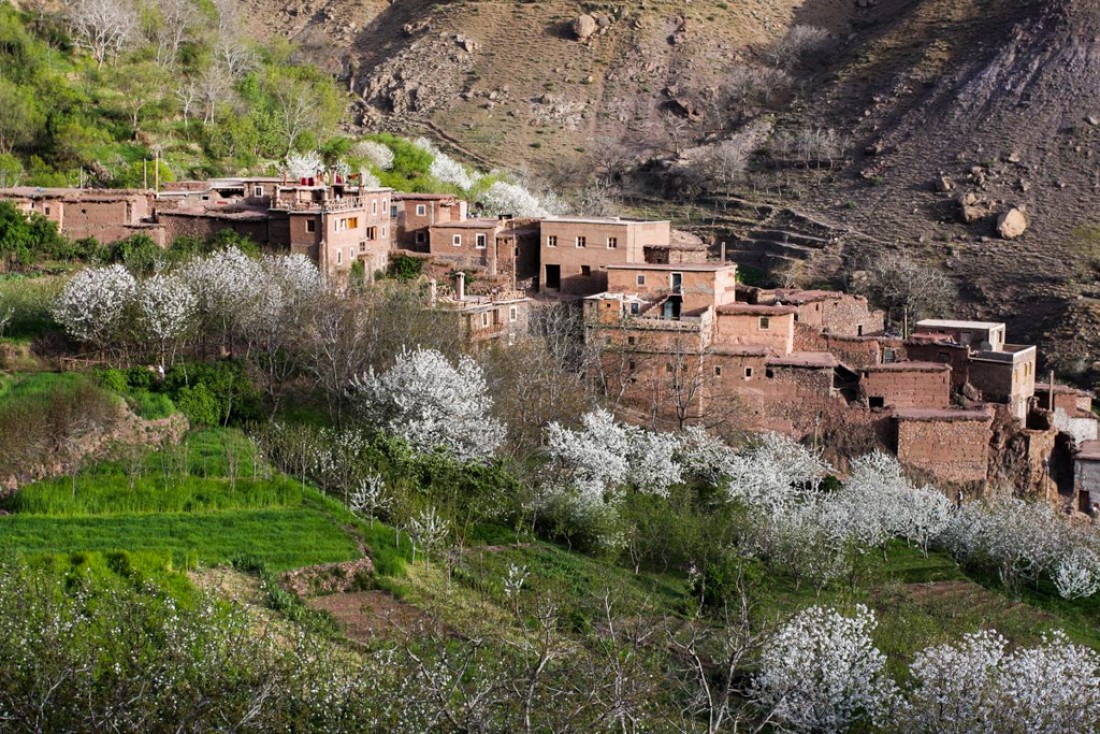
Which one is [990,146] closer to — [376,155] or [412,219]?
[376,155]

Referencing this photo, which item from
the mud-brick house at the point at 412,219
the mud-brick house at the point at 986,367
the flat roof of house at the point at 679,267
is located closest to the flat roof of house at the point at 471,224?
the mud-brick house at the point at 412,219

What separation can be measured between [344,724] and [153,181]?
33997 mm

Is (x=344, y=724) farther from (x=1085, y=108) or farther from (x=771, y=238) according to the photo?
(x=1085, y=108)

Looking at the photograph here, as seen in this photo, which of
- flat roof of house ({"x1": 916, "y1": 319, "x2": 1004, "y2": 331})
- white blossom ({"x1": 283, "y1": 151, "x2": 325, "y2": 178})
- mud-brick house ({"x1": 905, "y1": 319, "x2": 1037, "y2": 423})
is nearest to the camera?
mud-brick house ({"x1": 905, "y1": 319, "x2": 1037, "y2": 423})

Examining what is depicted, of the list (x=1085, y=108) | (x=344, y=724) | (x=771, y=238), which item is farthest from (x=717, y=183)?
(x=344, y=724)

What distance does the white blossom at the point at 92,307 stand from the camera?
32.8m

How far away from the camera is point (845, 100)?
7006 centimetres

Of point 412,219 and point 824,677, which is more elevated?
point 412,219

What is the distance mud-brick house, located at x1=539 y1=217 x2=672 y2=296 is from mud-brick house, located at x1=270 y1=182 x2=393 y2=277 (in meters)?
4.54

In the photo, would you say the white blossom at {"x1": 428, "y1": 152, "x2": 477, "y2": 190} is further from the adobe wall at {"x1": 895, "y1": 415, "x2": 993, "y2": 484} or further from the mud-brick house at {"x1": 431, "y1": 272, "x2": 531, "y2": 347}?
the adobe wall at {"x1": 895, "y1": 415, "x2": 993, "y2": 484}

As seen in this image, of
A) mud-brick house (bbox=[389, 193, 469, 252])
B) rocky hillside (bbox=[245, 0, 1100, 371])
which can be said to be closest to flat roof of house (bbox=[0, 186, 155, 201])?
mud-brick house (bbox=[389, 193, 469, 252])

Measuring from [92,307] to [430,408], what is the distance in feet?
24.8

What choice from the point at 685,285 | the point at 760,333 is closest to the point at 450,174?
the point at 685,285

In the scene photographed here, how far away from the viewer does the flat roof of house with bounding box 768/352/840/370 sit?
1492 inches
